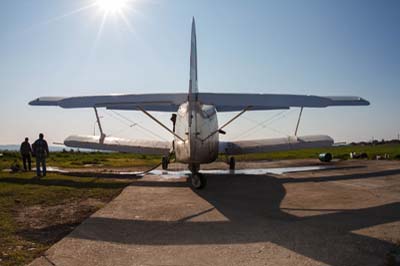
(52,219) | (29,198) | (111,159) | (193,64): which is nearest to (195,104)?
(193,64)

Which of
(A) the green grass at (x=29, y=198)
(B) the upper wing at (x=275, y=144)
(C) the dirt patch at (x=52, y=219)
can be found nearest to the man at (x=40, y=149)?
(A) the green grass at (x=29, y=198)

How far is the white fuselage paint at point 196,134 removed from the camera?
1248cm

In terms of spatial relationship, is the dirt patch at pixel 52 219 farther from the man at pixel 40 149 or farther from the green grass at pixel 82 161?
the green grass at pixel 82 161

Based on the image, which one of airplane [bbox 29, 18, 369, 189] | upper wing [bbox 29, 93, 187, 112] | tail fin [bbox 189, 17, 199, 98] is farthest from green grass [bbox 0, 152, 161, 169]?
tail fin [bbox 189, 17, 199, 98]

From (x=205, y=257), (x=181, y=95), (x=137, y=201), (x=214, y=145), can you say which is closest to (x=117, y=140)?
(x=214, y=145)

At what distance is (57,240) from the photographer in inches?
241

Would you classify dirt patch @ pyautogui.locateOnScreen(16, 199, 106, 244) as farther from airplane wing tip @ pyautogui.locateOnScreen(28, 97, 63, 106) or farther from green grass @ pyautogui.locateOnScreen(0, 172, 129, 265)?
airplane wing tip @ pyautogui.locateOnScreen(28, 97, 63, 106)

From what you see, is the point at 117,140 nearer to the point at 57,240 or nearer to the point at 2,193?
the point at 2,193

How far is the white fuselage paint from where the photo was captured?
1248 centimetres

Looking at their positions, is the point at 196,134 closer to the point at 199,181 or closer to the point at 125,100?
the point at 199,181

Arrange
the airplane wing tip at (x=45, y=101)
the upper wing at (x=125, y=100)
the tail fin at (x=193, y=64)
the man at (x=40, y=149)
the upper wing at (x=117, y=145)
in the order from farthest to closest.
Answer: the upper wing at (x=117, y=145) < the airplane wing tip at (x=45, y=101) < the man at (x=40, y=149) < the tail fin at (x=193, y=64) < the upper wing at (x=125, y=100)

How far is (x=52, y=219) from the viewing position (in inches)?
305

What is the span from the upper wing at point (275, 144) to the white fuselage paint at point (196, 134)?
8862mm

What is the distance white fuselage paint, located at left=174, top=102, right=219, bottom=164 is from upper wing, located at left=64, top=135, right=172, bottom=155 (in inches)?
289
